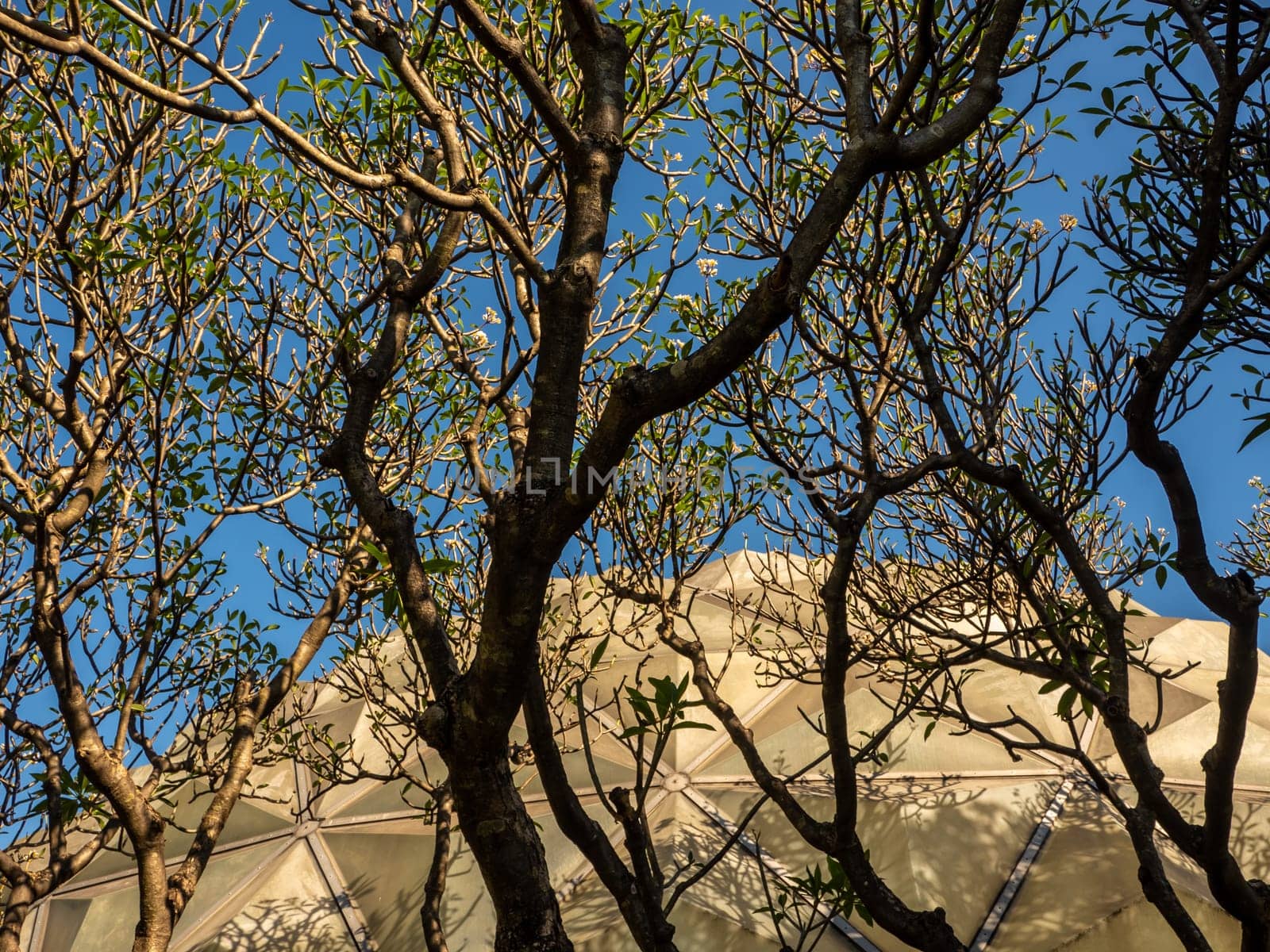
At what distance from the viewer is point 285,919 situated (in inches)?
350

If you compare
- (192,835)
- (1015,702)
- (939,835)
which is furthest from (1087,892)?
(192,835)

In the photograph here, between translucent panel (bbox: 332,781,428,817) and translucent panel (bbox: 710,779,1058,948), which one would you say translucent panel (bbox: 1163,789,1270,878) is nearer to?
translucent panel (bbox: 710,779,1058,948)

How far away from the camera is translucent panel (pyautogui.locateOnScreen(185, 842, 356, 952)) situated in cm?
861

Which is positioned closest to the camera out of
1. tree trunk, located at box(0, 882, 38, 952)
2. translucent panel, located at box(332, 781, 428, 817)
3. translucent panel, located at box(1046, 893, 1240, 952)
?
tree trunk, located at box(0, 882, 38, 952)

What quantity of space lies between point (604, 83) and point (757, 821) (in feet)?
24.2

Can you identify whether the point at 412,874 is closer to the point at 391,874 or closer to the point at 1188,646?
the point at 391,874

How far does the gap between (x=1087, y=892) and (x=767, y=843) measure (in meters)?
2.70

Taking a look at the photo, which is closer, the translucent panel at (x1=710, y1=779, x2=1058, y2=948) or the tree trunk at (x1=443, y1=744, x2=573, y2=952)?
the tree trunk at (x1=443, y1=744, x2=573, y2=952)

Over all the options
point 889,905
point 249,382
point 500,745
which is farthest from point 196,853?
point 889,905

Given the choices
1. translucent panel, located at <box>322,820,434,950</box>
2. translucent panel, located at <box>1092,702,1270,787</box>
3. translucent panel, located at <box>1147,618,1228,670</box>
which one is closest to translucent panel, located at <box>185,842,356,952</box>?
translucent panel, located at <box>322,820,434,950</box>

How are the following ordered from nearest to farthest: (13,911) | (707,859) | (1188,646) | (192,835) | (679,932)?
(13,911) < (679,932) < (707,859) < (192,835) < (1188,646)

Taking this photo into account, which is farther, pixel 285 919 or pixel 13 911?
pixel 285 919

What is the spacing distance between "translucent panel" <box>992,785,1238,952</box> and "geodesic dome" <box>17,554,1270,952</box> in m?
0.02

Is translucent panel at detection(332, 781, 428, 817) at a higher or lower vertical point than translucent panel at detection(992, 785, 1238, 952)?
higher
